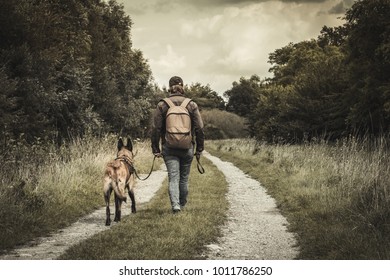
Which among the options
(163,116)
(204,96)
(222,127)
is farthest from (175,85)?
(204,96)

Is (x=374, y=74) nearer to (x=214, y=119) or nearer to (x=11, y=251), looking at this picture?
(x=11, y=251)

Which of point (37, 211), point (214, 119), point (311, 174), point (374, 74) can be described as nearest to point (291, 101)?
point (374, 74)

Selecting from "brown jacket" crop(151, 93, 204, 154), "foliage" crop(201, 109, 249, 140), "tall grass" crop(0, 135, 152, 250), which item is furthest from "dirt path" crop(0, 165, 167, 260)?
"foliage" crop(201, 109, 249, 140)

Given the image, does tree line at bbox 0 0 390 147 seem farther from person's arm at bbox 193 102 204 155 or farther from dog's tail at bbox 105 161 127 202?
person's arm at bbox 193 102 204 155

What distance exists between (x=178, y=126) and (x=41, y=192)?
12.3 ft

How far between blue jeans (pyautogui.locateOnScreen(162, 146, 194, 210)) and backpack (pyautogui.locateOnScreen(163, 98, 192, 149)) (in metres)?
0.29

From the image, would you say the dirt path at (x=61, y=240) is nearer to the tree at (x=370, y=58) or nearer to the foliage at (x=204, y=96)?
the tree at (x=370, y=58)

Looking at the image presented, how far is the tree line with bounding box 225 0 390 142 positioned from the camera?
17.7m

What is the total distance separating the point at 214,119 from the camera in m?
70.0

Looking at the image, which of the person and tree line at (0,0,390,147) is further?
tree line at (0,0,390,147)

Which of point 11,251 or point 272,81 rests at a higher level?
point 272,81

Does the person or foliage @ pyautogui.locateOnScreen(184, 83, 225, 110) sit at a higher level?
foliage @ pyautogui.locateOnScreen(184, 83, 225, 110)

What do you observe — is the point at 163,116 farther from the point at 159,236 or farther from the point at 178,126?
the point at 159,236
